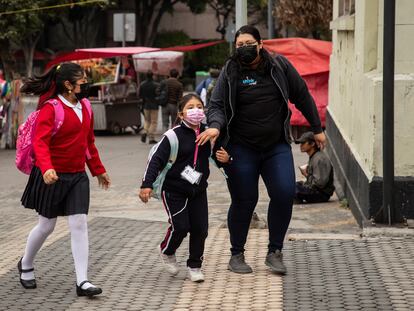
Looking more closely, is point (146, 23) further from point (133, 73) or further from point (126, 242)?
point (126, 242)

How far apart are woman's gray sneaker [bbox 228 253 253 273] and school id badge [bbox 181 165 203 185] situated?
74cm

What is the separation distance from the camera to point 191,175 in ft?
25.4

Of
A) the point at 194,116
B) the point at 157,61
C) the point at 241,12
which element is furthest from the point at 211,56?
the point at 194,116

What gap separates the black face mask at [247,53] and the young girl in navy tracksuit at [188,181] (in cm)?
43

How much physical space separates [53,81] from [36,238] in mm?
1077

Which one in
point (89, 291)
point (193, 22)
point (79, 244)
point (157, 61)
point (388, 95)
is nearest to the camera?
point (89, 291)

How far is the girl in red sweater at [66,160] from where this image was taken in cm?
746

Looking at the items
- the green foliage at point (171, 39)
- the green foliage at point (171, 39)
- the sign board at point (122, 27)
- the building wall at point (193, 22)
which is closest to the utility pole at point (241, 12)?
the sign board at point (122, 27)

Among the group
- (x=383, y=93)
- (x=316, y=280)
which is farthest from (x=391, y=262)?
(x=383, y=93)

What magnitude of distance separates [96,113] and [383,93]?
749 inches

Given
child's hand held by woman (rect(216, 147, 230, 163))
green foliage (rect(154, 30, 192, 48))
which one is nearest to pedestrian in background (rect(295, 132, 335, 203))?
child's hand held by woman (rect(216, 147, 230, 163))

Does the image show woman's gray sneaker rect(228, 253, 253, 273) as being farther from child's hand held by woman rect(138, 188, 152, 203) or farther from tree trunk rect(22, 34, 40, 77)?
tree trunk rect(22, 34, 40, 77)

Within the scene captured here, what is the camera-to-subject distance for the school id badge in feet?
25.3

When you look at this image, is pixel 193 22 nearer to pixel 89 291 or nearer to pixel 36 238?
pixel 36 238
